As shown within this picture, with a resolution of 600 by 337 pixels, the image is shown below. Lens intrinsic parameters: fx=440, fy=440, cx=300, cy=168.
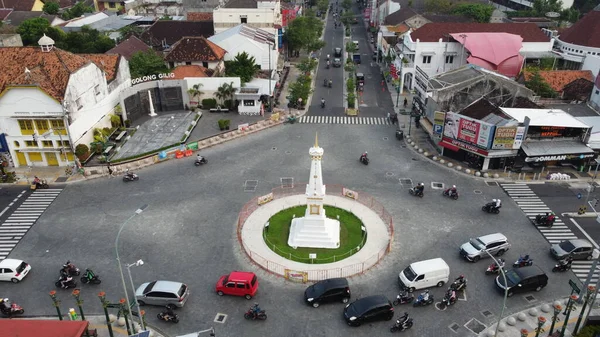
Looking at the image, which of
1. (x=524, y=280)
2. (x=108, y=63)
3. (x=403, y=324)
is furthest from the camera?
(x=108, y=63)

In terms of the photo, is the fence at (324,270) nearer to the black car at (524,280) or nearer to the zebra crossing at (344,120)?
the black car at (524,280)

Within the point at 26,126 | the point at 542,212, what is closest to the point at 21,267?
the point at 26,126

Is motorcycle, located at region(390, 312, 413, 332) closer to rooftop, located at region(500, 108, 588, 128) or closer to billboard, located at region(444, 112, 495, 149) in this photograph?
billboard, located at region(444, 112, 495, 149)

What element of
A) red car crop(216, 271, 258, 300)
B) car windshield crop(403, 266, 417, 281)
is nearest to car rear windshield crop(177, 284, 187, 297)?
red car crop(216, 271, 258, 300)

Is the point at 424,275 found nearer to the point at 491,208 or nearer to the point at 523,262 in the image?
the point at 523,262

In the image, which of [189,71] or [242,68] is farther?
[242,68]
